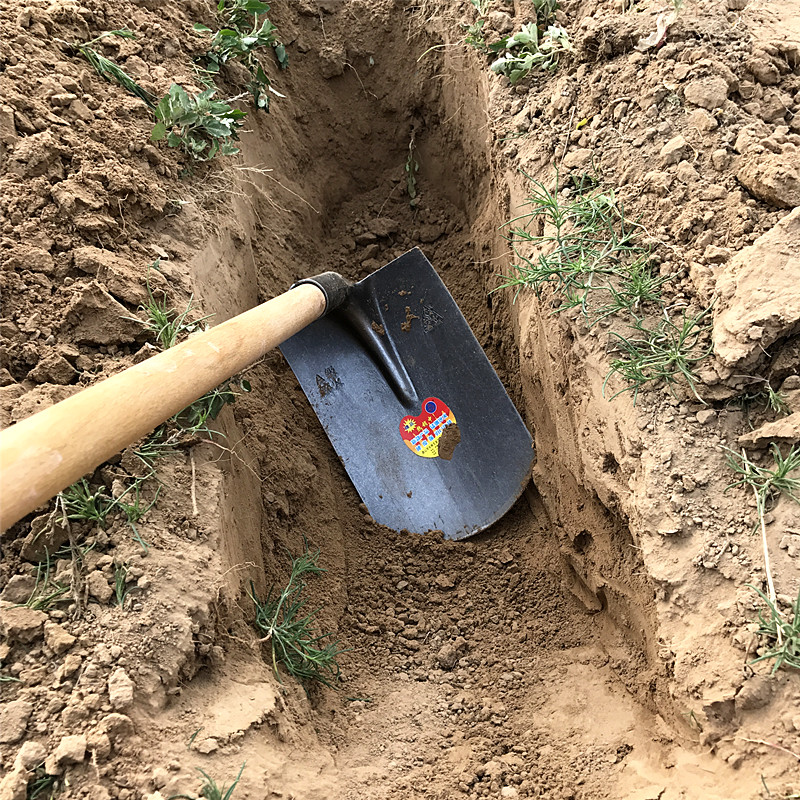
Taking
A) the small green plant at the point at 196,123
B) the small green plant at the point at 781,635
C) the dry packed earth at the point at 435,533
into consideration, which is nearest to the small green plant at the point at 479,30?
the dry packed earth at the point at 435,533

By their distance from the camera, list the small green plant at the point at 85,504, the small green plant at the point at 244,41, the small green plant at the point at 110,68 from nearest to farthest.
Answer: the small green plant at the point at 85,504
the small green plant at the point at 110,68
the small green plant at the point at 244,41

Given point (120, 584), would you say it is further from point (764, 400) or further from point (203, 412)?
point (764, 400)

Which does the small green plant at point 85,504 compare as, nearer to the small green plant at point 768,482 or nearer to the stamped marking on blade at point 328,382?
the stamped marking on blade at point 328,382

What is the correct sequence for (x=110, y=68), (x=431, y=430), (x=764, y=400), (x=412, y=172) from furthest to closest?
(x=412, y=172), (x=431, y=430), (x=110, y=68), (x=764, y=400)

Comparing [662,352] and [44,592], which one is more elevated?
[44,592]

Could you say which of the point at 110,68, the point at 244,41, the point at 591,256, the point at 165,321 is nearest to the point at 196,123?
the point at 110,68

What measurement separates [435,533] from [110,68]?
2050 millimetres

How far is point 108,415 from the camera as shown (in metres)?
1.46

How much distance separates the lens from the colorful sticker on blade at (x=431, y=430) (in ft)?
9.07

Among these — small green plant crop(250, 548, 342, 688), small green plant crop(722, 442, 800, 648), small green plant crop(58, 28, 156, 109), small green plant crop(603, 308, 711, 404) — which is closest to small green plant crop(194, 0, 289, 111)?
small green plant crop(58, 28, 156, 109)

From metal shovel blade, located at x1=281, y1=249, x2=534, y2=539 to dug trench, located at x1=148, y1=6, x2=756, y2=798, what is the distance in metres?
0.09

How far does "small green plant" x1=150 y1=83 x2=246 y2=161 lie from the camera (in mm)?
2289

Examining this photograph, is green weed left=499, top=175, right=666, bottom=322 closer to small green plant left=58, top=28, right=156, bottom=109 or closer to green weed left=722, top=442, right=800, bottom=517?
green weed left=722, top=442, right=800, bottom=517

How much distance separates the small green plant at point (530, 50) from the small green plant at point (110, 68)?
1295mm
